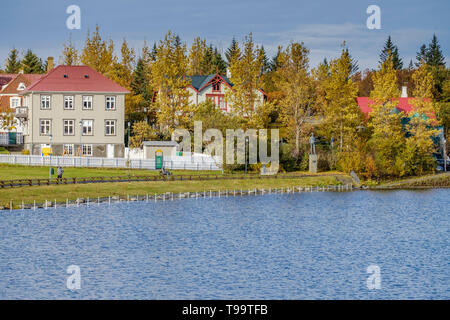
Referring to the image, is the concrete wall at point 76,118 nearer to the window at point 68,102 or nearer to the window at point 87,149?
the window at point 68,102

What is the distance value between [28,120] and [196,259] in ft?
187

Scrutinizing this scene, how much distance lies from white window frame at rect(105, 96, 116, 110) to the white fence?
12114mm

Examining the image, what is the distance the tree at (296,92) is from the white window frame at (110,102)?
21112mm

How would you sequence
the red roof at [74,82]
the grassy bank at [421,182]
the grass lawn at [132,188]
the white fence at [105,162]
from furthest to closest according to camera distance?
the red roof at [74,82], the grassy bank at [421,182], the white fence at [105,162], the grass lawn at [132,188]

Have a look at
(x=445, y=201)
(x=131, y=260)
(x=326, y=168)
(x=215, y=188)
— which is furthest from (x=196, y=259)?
(x=326, y=168)

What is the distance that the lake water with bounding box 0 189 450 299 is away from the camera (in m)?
30.8

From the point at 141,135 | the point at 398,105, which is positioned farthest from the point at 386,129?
the point at 141,135

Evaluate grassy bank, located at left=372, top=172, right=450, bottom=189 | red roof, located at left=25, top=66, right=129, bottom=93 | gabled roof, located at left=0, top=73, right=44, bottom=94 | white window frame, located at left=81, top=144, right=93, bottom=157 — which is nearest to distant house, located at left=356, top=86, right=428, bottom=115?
grassy bank, located at left=372, top=172, right=450, bottom=189

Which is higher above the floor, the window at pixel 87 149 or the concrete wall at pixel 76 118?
the concrete wall at pixel 76 118

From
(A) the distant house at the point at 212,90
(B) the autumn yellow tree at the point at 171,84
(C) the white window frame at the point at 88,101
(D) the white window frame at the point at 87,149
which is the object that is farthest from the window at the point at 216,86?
(D) the white window frame at the point at 87,149

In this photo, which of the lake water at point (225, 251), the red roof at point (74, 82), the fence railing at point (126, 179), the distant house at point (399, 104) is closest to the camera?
the lake water at point (225, 251)

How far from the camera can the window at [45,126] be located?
8644cm
